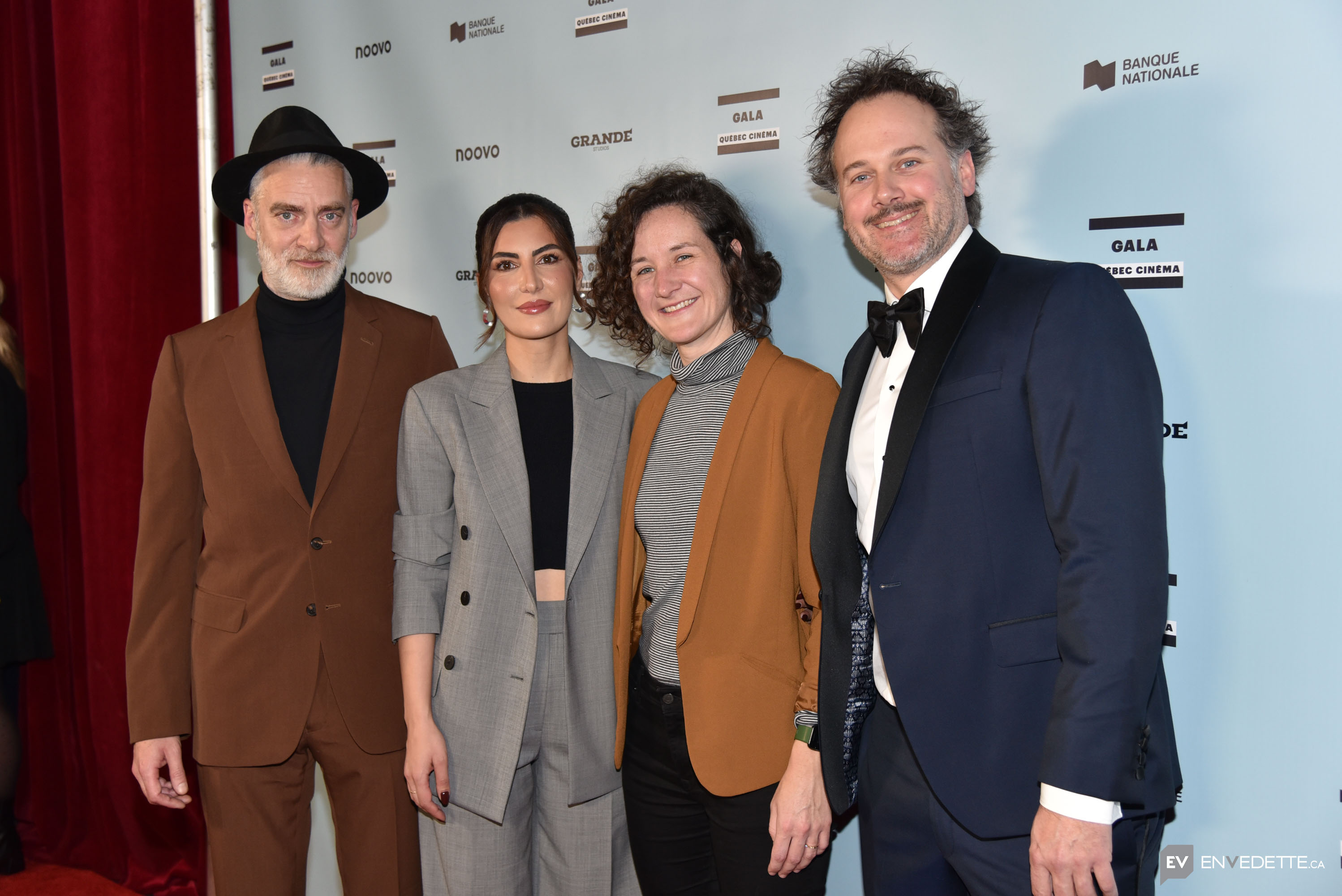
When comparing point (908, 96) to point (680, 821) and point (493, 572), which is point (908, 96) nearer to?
point (493, 572)

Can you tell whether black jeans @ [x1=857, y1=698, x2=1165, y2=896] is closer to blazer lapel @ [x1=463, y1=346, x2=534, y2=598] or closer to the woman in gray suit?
the woman in gray suit

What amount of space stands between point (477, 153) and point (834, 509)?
6.22 feet

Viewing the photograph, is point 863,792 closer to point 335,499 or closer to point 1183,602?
point 1183,602

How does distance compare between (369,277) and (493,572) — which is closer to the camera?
(493,572)

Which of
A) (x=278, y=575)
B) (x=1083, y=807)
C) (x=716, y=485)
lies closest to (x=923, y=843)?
(x=1083, y=807)

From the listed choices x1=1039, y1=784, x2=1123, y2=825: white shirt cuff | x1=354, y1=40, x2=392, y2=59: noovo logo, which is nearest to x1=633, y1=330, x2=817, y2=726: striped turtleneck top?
x1=1039, y1=784, x2=1123, y2=825: white shirt cuff

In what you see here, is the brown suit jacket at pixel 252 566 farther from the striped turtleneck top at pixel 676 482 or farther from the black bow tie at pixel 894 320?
the black bow tie at pixel 894 320

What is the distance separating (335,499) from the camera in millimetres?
2027

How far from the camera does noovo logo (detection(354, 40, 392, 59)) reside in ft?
9.71

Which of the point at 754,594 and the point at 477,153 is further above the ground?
the point at 477,153

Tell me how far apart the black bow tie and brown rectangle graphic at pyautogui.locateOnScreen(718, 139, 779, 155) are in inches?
35.5

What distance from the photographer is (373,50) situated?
118 inches

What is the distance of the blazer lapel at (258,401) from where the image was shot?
2004 millimetres

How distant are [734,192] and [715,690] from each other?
141cm
